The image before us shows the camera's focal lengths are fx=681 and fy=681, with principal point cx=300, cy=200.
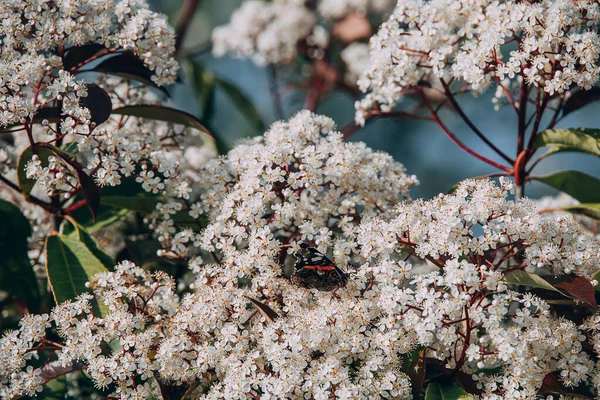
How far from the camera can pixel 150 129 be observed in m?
2.51

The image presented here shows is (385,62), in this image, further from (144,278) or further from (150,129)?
(144,278)

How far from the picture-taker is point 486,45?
7.05 feet

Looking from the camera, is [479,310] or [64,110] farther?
[64,110]

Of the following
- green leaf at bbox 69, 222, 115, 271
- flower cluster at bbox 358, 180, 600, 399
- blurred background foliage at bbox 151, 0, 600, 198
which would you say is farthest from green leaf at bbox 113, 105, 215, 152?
blurred background foliage at bbox 151, 0, 600, 198

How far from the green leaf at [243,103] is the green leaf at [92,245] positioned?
6.77 feet

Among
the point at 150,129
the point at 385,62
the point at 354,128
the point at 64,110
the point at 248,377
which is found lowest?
the point at 248,377

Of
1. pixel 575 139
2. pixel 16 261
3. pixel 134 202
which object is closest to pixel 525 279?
pixel 575 139

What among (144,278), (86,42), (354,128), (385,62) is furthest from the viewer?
(354,128)

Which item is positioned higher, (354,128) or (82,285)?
(354,128)

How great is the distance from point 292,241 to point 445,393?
0.62 metres

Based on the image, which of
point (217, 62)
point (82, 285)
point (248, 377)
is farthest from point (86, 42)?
point (217, 62)

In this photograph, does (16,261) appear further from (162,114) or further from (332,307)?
(332,307)

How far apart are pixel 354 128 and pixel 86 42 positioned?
1477 mm

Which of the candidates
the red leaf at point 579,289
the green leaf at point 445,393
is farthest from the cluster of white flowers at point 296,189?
the red leaf at point 579,289
